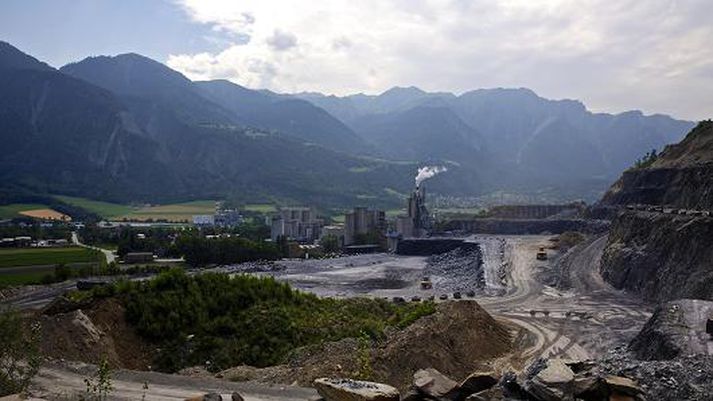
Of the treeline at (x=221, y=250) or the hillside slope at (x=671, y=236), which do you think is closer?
the hillside slope at (x=671, y=236)

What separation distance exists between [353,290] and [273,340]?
38883mm

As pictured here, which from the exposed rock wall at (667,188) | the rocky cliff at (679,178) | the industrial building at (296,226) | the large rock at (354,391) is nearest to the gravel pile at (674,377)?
the large rock at (354,391)

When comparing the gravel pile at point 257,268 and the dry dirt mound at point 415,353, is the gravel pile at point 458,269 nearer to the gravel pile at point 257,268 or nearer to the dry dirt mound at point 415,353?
the gravel pile at point 257,268

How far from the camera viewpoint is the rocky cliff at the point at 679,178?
210 ft

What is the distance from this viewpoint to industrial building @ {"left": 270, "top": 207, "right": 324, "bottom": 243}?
444 ft

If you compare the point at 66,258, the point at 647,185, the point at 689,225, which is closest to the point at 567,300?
the point at 689,225

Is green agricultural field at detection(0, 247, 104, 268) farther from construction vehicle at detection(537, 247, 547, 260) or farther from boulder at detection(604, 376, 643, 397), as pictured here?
boulder at detection(604, 376, 643, 397)

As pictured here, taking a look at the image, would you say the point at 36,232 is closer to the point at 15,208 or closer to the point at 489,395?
the point at 15,208

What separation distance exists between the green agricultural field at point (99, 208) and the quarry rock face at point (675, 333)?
167 metres

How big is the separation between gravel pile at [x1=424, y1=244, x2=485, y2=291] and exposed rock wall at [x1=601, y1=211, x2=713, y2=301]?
1329 cm

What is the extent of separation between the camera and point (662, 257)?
5288cm

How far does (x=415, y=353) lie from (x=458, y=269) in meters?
56.9

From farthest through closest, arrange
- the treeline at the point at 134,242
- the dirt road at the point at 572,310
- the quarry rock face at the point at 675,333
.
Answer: the treeline at the point at 134,242, the dirt road at the point at 572,310, the quarry rock face at the point at 675,333

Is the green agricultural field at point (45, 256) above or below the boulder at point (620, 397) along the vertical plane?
below
